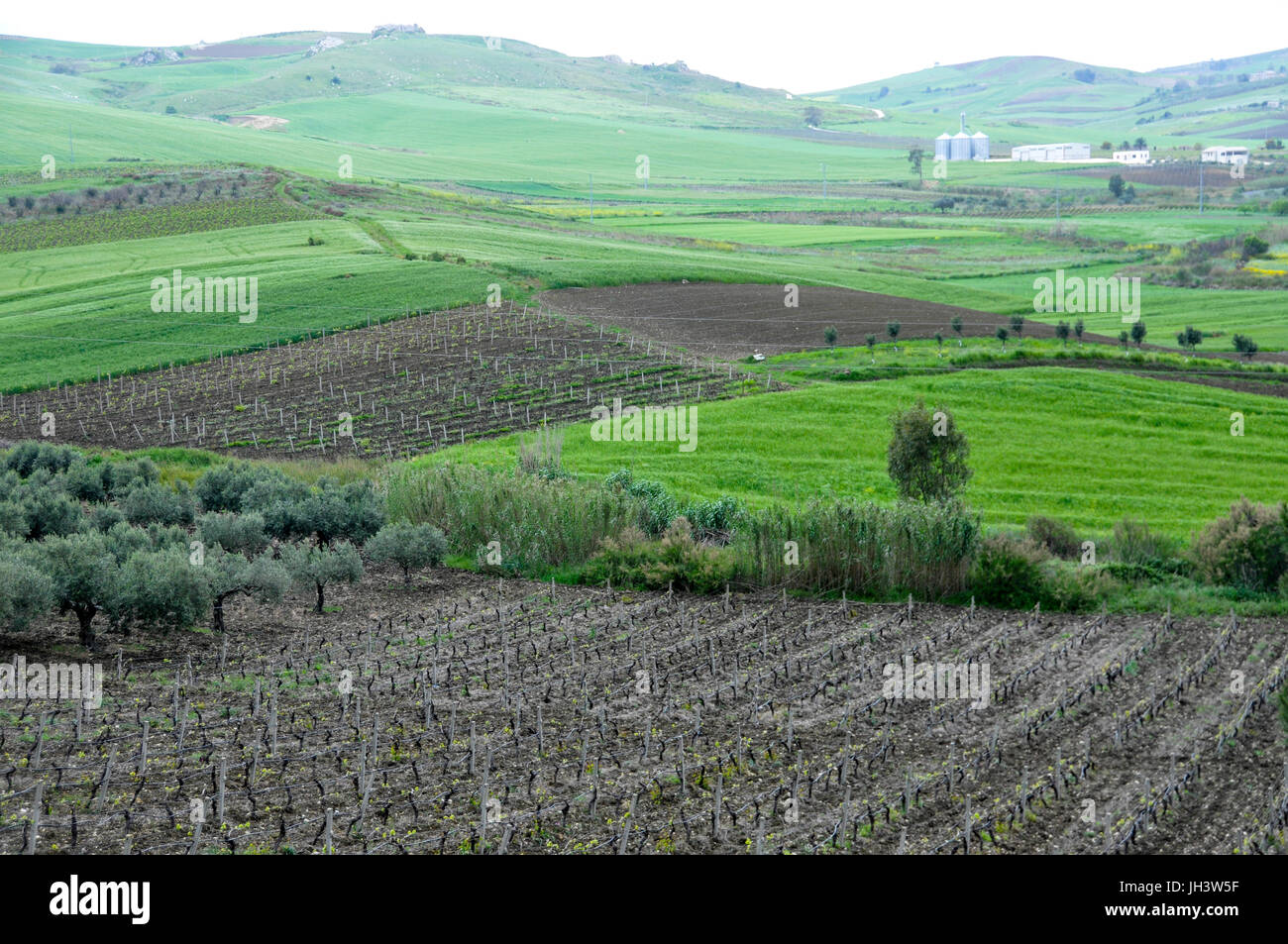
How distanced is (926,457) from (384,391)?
30191mm

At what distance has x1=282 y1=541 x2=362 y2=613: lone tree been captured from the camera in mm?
29156

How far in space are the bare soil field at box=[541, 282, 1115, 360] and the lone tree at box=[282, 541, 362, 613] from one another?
37160 millimetres

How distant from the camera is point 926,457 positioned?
37.2 m

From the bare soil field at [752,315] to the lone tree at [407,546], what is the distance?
111 feet

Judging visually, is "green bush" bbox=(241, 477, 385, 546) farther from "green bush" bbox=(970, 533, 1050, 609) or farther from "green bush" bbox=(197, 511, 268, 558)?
"green bush" bbox=(970, 533, 1050, 609)

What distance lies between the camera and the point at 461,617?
28.8 meters

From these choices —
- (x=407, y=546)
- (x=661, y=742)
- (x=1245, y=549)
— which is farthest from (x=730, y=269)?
(x=661, y=742)

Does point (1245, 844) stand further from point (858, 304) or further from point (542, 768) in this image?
point (858, 304)

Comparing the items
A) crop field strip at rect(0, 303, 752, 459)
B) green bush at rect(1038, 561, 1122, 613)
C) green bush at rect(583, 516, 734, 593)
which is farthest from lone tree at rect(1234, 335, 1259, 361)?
green bush at rect(583, 516, 734, 593)

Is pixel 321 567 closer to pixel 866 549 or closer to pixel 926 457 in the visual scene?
pixel 866 549

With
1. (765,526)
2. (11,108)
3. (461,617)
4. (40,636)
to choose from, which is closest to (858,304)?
(765,526)

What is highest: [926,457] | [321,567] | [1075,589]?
[926,457]

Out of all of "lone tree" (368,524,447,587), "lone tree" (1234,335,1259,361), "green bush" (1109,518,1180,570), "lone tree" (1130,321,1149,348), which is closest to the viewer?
"lone tree" (368,524,447,587)

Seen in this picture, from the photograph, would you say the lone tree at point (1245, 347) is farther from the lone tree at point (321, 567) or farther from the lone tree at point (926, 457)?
the lone tree at point (321, 567)
